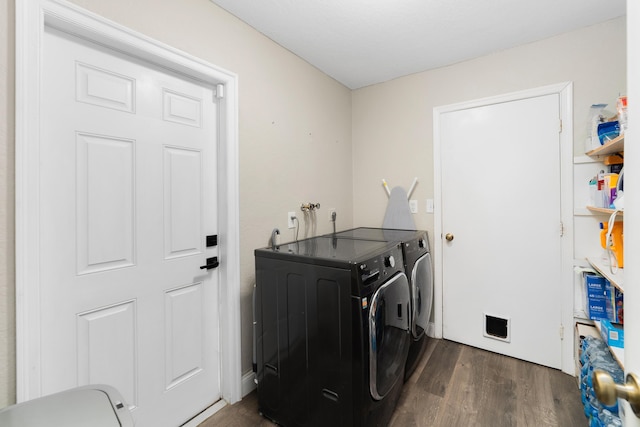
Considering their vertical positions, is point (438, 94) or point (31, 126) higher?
point (438, 94)

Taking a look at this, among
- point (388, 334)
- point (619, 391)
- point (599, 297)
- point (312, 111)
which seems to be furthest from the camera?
point (312, 111)

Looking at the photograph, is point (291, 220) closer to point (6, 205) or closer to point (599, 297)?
point (6, 205)

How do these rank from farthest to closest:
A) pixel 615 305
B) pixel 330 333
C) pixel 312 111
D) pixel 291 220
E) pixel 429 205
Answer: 1. pixel 429 205
2. pixel 312 111
3. pixel 291 220
4. pixel 615 305
5. pixel 330 333

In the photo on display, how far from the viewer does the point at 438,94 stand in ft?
8.28

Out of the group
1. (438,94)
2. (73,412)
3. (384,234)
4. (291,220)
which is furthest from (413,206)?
(73,412)

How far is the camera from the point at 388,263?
1605 millimetres

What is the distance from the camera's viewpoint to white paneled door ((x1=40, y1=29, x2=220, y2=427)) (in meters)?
1.20

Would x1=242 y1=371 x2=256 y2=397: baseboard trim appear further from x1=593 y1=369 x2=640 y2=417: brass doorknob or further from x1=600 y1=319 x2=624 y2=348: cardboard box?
x1=600 y1=319 x2=624 y2=348: cardboard box

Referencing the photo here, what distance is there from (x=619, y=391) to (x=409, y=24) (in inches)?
82.9

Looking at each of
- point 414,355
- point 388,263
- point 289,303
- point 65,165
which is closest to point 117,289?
point 65,165

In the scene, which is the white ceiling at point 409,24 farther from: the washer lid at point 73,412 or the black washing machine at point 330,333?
the washer lid at point 73,412

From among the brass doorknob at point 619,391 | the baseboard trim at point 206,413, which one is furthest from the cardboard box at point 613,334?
the baseboard trim at point 206,413

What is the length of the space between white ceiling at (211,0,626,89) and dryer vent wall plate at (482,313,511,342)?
2139 millimetres

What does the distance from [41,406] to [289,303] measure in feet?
3.24
